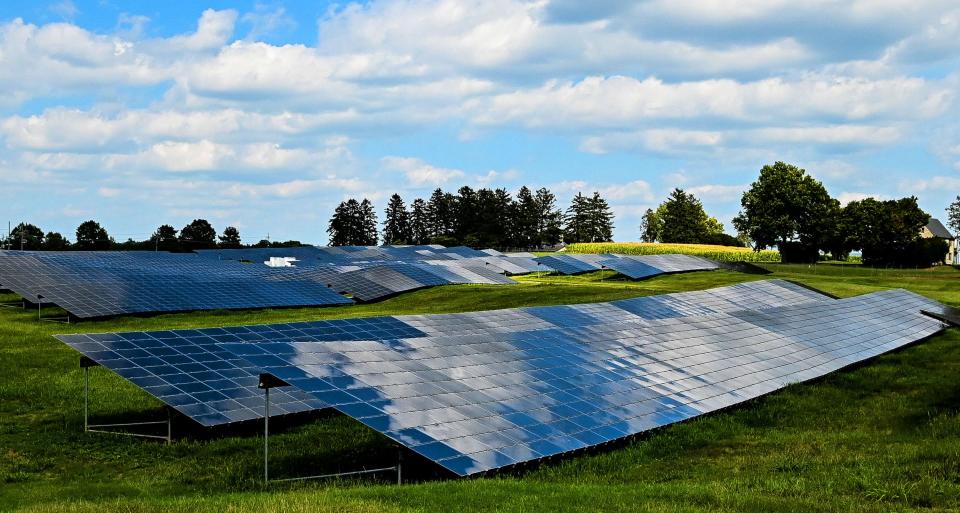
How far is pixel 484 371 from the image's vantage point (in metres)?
22.0

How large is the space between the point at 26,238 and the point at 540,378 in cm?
12846

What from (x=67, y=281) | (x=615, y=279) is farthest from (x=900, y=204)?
(x=67, y=281)

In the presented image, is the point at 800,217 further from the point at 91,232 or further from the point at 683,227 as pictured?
the point at 91,232

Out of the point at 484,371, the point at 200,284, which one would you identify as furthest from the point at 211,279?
the point at 484,371

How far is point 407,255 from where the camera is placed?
12112 cm

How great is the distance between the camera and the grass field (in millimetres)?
14812

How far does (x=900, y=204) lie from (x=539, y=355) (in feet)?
352

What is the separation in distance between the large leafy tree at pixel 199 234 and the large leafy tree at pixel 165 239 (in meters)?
2.14

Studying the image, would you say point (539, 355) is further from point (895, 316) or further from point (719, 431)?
point (895, 316)

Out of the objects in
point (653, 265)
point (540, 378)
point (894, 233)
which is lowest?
point (540, 378)

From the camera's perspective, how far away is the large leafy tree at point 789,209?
13238cm

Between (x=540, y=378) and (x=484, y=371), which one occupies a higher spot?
(x=484, y=371)

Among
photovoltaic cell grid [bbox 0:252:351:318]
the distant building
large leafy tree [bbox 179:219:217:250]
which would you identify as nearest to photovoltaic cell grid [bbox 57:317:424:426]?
photovoltaic cell grid [bbox 0:252:351:318]

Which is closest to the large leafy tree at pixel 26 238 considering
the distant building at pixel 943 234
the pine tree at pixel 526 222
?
the pine tree at pixel 526 222
